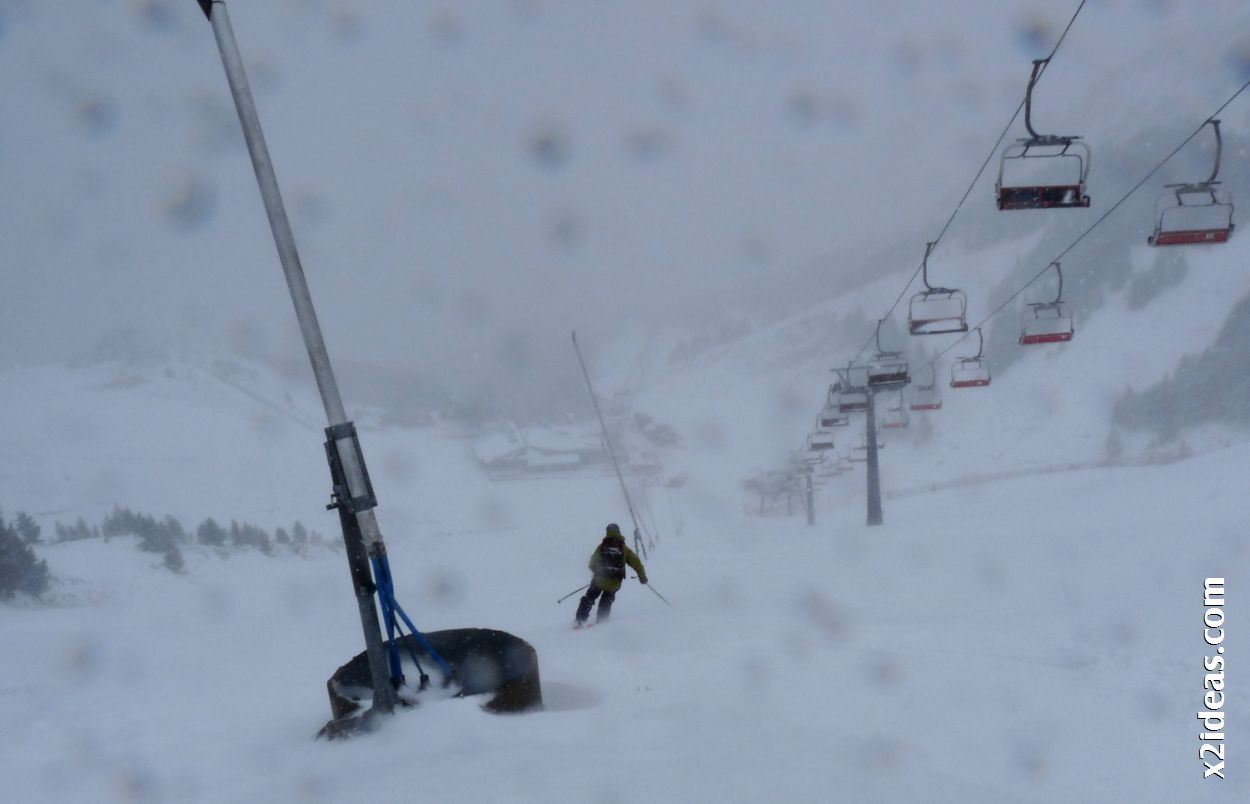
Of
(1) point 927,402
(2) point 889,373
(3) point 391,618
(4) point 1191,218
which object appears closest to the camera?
(3) point 391,618

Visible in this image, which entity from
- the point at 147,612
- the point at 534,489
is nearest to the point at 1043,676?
the point at 147,612

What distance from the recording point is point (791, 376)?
162 meters

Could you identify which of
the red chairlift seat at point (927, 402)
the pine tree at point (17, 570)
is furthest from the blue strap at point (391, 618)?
the red chairlift seat at point (927, 402)

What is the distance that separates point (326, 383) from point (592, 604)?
6620 millimetres

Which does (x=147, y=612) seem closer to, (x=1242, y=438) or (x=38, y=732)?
(x=38, y=732)

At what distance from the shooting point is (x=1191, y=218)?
8484 mm

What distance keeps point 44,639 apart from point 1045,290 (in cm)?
13705

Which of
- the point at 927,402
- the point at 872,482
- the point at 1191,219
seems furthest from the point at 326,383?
the point at 872,482

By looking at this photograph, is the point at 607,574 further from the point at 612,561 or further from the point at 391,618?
the point at 391,618

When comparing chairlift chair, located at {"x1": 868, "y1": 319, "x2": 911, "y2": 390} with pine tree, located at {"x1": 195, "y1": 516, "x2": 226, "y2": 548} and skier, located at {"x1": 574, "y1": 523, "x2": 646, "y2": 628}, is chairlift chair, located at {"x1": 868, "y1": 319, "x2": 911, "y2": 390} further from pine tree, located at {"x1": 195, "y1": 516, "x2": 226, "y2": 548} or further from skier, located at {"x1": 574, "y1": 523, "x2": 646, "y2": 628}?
pine tree, located at {"x1": 195, "y1": 516, "x2": 226, "y2": 548}

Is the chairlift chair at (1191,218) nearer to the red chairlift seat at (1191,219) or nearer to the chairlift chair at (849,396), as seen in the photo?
the red chairlift seat at (1191,219)

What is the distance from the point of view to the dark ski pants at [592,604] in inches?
444

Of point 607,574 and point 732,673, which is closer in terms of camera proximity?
point 732,673

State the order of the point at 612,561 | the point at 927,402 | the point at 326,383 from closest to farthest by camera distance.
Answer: the point at 326,383 → the point at 612,561 → the point at 927,402
